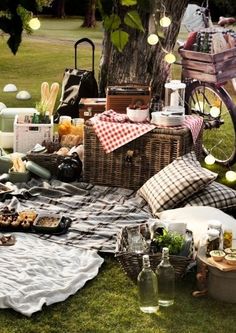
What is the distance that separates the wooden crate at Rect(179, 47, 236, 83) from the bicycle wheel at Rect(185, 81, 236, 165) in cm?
12

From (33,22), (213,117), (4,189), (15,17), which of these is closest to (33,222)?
(4,189)

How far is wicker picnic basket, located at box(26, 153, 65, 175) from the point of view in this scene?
5.30 m

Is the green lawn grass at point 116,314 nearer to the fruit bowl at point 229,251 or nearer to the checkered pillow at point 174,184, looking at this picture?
the fruit bowl at point 229,251

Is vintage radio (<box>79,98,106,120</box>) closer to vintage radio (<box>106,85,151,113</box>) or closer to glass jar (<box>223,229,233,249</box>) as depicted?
vintage radio (<box>106,85,151,113</box>)

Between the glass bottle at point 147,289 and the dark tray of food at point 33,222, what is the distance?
104 cm

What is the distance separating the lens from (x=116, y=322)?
10.4ft

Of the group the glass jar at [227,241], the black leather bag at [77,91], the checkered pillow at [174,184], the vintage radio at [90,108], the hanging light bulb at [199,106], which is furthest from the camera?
the black leather bag at [77,91]

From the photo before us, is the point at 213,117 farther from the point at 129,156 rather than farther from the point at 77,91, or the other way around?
the point at 77,91

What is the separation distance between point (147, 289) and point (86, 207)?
151cm

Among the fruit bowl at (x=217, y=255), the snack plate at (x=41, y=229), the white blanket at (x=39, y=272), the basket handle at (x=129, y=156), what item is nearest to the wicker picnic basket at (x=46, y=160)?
the basket handle at (x=129, y=156)

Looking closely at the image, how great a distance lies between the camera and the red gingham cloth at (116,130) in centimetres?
491

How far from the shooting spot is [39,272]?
11.9 feet

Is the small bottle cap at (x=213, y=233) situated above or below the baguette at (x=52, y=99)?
below

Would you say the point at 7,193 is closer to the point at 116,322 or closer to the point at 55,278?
the point at 55,278
